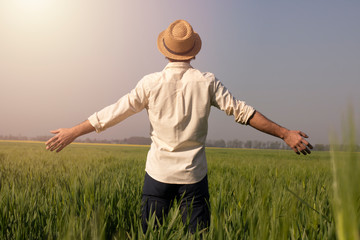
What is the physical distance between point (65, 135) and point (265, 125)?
4.95 ft

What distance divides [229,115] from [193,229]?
0.93 metres

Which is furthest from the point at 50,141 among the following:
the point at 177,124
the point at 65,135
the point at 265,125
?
the point at 265,125

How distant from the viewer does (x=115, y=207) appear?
2686mm

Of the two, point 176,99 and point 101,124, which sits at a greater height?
point 176,99

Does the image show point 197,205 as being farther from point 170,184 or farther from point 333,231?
point 333,231

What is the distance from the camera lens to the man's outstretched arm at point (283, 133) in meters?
2.20

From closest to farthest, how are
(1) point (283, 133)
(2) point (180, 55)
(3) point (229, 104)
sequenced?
(1) point (283, 133) → (3) point (229, 104) → (2) point (180, 55)

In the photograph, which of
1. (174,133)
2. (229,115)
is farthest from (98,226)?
(229,115)

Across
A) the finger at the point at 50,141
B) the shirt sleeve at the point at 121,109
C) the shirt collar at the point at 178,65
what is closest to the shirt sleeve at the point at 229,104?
the shirt collar at the point at 178,65

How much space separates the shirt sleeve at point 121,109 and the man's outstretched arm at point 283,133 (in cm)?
88

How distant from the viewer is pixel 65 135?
7.80 feet

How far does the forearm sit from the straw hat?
711 millimetres

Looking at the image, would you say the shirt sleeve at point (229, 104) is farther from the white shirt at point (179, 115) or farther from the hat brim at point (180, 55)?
the hat brim at point (180, 55)

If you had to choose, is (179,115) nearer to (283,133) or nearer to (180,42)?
(180,42)
